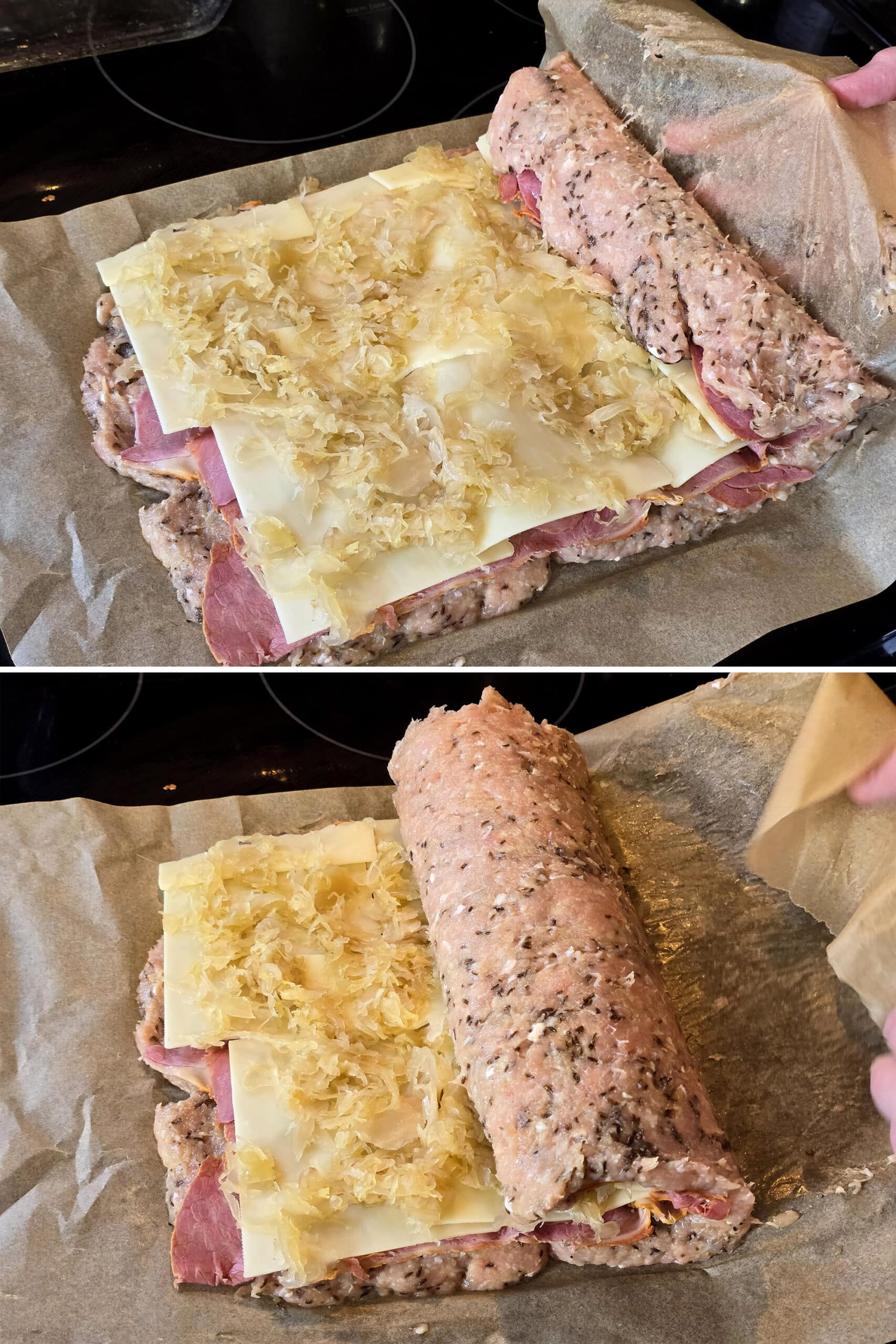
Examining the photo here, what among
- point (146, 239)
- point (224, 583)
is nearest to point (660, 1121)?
point (224, 583)

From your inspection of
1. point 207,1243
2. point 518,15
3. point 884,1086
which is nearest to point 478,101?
point 518,15

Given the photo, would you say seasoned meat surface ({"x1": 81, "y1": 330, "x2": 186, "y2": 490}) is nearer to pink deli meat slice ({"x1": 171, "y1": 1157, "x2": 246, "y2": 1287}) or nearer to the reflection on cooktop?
the reflection on cooktop

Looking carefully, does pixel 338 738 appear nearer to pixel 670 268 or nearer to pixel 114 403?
pixel 114 403

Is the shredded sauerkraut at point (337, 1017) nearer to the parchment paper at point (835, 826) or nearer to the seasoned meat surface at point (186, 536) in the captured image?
the seasoned meat surface at point (186, 536)

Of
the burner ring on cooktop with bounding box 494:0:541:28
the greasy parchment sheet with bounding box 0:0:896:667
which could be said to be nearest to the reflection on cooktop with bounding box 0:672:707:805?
the greasy parchment sheet with bounding box 0:0:896:667

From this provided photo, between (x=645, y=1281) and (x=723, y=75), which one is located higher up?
(x=723, y=75)

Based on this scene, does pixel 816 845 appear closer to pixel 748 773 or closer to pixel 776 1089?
pixel 748 773
